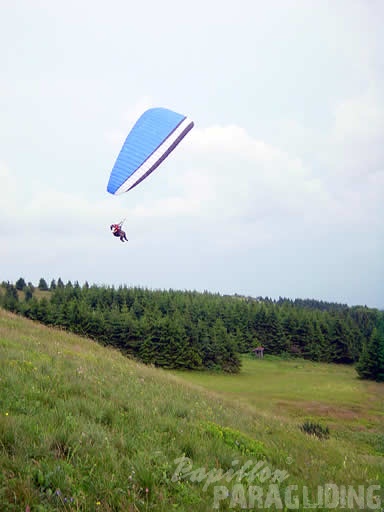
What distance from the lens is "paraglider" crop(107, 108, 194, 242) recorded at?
55.5ft

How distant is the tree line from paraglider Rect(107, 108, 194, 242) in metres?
48.8

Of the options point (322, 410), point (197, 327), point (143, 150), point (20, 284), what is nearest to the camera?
point (143, 150)

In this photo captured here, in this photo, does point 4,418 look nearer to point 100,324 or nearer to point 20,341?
point 20,341

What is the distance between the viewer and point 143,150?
17.0m

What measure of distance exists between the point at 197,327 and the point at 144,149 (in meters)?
62.9

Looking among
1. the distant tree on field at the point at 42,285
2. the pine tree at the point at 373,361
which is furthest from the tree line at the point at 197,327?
the distant tree on field at the point at 42,285

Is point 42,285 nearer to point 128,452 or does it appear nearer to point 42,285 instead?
point 42,285

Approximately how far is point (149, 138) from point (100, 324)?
2383 inches

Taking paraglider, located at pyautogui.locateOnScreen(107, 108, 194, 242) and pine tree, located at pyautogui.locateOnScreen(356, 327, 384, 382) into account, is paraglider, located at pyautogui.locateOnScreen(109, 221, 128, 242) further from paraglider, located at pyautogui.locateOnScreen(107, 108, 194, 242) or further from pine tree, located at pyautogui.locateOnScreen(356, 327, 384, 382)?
pine tree, located at pyautogui.locateOnScreen(356, 327, 384, 382)

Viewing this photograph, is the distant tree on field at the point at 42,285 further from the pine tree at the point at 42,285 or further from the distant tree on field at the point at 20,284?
the distant tree on field at the point at 20,284

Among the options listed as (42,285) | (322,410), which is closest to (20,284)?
(42,285)

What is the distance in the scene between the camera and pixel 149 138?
Answer: 17.2 metres

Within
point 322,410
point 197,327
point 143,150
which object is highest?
point 143,150

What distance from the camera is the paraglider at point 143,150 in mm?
16922
